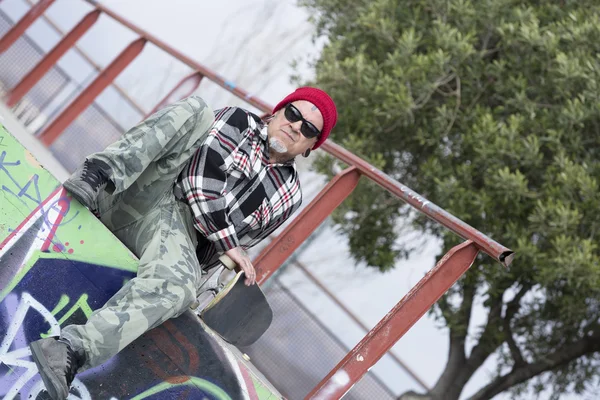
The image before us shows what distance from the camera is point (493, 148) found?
669 centimetres

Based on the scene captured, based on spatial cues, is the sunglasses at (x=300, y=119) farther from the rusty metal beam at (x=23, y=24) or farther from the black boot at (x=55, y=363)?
the rusty metal beam at (x=23, y=24)

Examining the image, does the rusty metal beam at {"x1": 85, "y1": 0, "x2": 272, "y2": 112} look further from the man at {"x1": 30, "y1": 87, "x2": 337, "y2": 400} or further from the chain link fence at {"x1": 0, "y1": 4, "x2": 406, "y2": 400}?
the man at {"x1": 30, "y1": 87, "x2": 337, "y2": 400}

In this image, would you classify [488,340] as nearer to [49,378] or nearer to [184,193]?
[184,193]

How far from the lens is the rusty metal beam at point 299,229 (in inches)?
151

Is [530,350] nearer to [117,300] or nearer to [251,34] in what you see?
[117,300]

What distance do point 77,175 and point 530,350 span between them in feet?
19.8

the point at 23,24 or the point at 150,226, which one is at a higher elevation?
the point at 23,24

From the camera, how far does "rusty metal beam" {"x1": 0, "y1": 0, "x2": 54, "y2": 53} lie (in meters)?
7.28

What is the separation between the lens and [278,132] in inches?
124

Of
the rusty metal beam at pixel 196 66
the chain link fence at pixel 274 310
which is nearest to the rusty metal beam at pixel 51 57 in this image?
the rusty metal beam at pixel 196 66

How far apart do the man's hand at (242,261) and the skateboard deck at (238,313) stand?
2cm

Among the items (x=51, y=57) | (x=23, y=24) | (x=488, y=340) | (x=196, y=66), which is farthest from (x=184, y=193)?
(x=488, y=340)

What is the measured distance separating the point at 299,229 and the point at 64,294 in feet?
4.15

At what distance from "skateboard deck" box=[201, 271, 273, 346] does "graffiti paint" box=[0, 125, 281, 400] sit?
0.10 m
